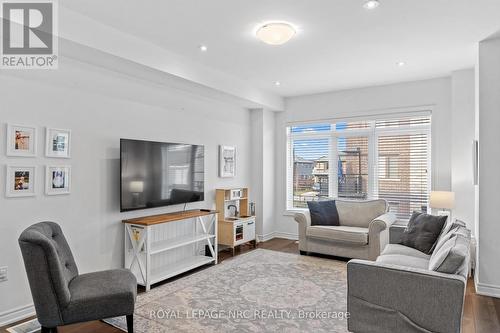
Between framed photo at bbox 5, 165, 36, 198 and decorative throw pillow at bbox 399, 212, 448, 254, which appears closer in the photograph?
framed photo at bbox 5, 165, 36, 198

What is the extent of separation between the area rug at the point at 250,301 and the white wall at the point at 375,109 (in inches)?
77.6

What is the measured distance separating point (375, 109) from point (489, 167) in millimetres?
2179

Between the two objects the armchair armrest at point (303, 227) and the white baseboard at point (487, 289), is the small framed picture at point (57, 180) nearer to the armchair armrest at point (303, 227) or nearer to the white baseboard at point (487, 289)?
the armchair armrest at point (303, 227)

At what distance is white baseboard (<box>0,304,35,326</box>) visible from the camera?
2.76 m

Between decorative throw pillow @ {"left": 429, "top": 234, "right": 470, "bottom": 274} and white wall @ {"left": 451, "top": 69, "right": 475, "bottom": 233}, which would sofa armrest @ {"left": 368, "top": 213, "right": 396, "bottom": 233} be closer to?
white wall @ {"left": 451, "top": 69, "right": 475, "bottom": 233}

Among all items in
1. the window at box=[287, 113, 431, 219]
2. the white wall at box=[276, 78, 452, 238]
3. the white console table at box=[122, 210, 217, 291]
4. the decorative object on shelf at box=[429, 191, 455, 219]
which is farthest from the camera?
the window at box=[287, 113, 431, 219]

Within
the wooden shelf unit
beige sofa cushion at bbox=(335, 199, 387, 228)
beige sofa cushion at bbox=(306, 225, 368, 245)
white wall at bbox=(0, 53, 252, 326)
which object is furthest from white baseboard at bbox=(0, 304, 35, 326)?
beige sofa cushion at bbox=(335, 199, 387, 228)

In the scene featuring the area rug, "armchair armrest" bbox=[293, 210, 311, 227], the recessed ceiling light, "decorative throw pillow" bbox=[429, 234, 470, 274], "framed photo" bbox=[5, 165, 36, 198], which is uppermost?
the recessed ceiling light

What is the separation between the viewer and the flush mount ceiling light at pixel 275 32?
2.99 m

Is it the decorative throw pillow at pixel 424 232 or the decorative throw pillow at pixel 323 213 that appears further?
the decorative throw pillow at pixel 323 213

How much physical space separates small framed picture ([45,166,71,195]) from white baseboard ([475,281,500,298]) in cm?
442

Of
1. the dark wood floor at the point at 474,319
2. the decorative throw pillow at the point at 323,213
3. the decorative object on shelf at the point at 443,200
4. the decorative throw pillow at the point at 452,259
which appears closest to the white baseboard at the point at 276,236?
the decorative throw pillow at the point at 323,213

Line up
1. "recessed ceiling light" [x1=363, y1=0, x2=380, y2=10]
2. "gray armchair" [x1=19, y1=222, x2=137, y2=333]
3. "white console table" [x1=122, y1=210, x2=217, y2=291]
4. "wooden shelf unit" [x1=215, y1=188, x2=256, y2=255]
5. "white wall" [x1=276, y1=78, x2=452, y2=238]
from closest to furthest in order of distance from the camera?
"gray armchair" [x1=19, y1=222, x2=137, y2=333] → "recessed ceiling light" [x1=363, y1=0, x2=380, y2=10] → "white console table" [x1=122, y1=210, x2=217, y2=291] → "white wall" [x1=276, y1=78, x2=452, y2=238] → "wooden shelf unit" [x1=215, y1=188, x2=256, y2=255]

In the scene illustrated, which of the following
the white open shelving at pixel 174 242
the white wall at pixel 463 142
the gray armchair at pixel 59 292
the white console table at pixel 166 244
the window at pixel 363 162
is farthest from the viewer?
the window at pixel 363 162
